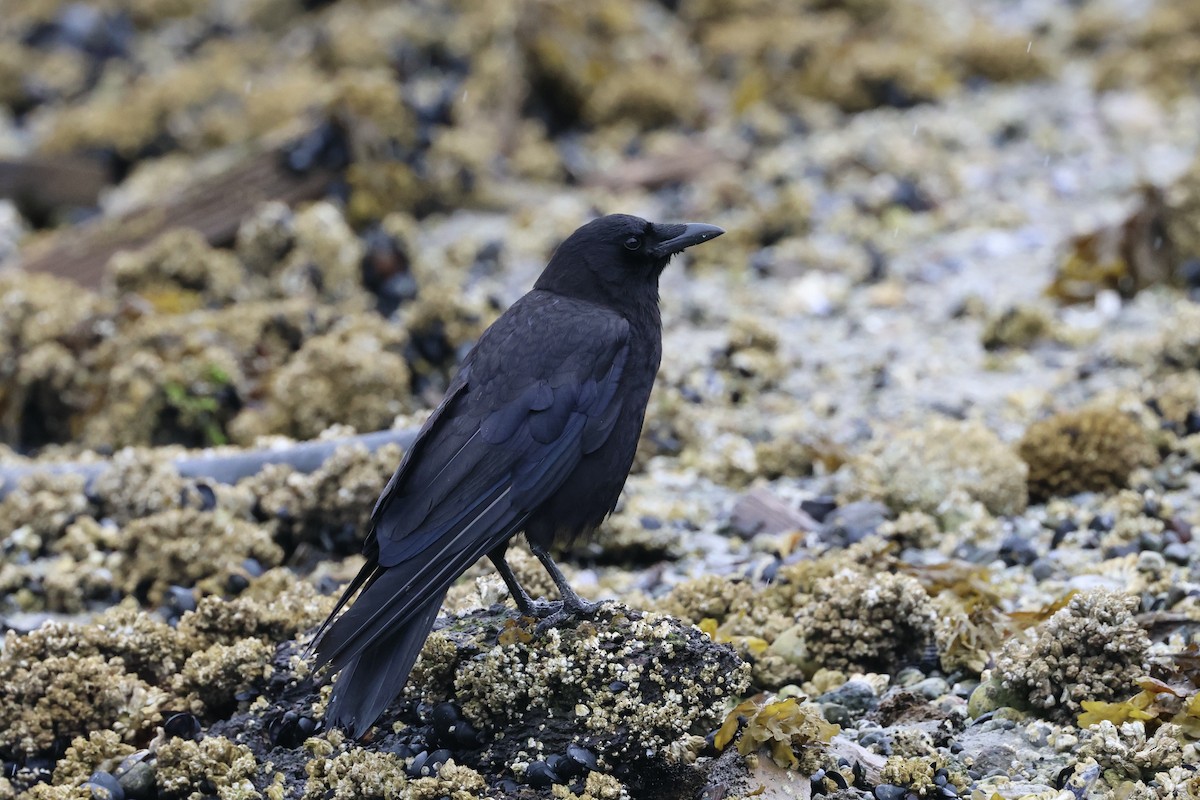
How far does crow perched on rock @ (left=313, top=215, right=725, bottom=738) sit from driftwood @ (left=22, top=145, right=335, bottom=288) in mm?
4938

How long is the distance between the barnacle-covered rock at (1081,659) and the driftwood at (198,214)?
6.61 metres

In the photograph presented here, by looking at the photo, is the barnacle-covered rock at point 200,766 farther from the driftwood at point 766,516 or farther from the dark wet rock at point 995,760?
the driftwood at point 766,516

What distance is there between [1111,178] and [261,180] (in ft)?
20.2

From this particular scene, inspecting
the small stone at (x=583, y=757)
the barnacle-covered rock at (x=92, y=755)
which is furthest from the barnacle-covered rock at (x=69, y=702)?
the small stone at (x=583, y=757)

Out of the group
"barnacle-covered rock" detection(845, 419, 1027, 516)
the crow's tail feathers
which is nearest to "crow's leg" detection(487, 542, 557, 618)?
the crow's tail feathers

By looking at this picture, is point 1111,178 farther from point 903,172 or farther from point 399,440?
point 399,440

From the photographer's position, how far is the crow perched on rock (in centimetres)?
365

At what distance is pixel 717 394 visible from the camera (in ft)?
24.3

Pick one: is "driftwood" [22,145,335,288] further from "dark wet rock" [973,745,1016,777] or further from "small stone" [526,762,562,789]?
"dark wet rock" [973,745,1016,777]

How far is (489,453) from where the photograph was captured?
4.10m

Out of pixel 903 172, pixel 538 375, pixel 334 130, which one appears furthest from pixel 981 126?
pixel 538 375

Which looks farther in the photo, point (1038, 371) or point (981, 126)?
point (981, 126)

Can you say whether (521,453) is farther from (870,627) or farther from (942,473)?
(942,473)

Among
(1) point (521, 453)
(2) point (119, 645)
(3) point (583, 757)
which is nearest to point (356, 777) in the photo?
(3) point (583, 757)
